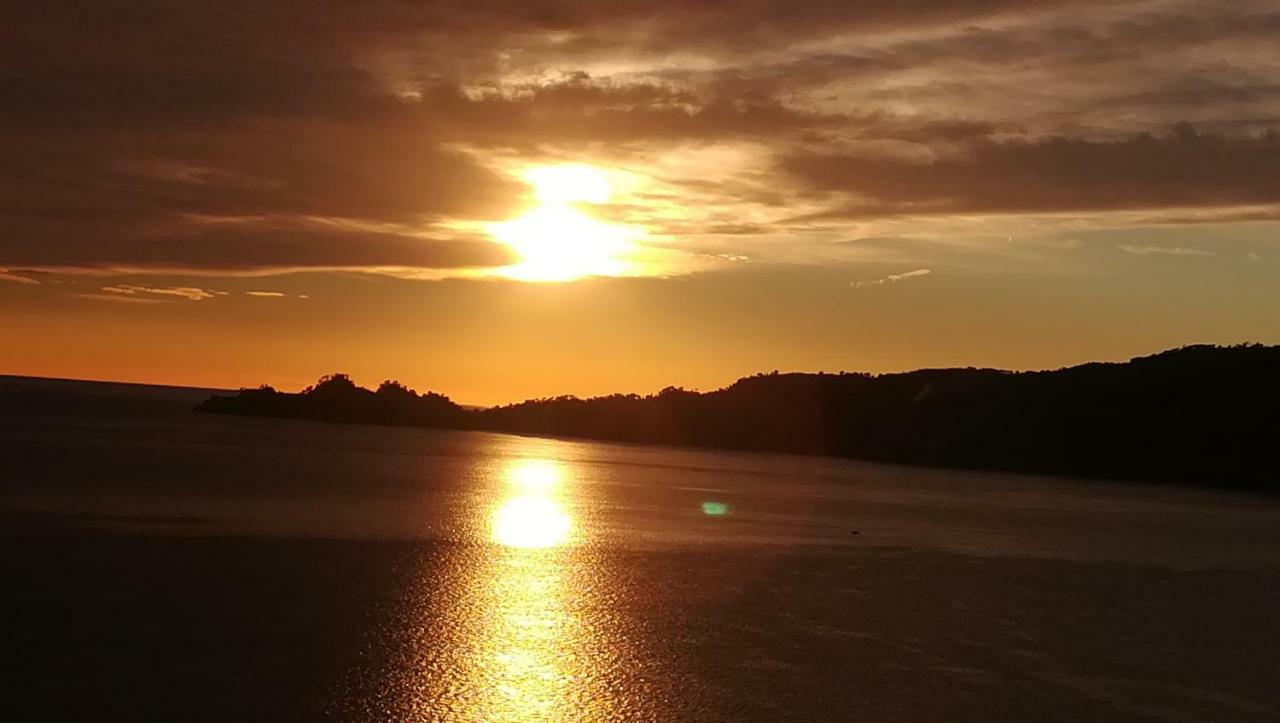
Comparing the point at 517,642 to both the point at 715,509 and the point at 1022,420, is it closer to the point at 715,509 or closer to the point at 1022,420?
the point at 715,509

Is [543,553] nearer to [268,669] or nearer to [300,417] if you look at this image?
[268,669]

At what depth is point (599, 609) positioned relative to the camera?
22.7m

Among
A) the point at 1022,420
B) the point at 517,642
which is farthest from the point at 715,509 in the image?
the point at 1022,420

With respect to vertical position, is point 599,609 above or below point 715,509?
below

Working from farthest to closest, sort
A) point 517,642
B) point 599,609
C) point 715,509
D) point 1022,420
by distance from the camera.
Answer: point 1022,420, point 715,509, point 599,609, point 517,642

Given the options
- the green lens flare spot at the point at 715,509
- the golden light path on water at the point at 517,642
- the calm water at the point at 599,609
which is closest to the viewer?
the golden light path on water at the point at 517,642

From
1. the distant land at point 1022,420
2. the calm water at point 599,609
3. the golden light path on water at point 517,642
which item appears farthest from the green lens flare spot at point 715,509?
the distant land at point 1022,420

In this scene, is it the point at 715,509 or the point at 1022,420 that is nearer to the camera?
the point at 715,509

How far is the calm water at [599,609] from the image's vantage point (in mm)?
16344

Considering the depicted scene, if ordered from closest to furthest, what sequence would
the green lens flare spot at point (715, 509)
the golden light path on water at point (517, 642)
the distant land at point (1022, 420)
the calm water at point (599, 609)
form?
the golden light path on water at point (517, 642) → the calm water at point (599, 609) → the green lens flare spot at point (715, 509) → the distant land at point (1022, 420)

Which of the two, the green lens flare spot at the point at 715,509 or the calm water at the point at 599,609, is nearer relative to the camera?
the calm water at the point at 599,609

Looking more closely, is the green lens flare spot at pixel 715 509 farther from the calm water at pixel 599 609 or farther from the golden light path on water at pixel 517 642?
the golden light path on water at pixel 517 642

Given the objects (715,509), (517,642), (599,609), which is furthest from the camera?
(715,509)

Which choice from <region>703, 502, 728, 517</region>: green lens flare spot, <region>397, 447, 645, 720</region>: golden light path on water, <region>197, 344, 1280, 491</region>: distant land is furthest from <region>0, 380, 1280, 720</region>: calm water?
<region>197, 344, 1280, 491</region>: distant land
